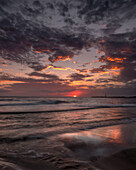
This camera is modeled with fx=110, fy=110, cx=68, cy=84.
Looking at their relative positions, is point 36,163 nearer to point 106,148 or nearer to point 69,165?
point 69,165

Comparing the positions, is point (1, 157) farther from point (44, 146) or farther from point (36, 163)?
point (44, 146)

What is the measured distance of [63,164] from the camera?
287 centimetres

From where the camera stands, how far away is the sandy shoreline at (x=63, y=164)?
2.68m

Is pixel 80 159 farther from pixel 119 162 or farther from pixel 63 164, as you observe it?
pixel 119 162

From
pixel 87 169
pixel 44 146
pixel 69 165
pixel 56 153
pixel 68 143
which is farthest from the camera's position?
pixel 68 143

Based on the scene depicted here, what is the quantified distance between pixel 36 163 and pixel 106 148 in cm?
243

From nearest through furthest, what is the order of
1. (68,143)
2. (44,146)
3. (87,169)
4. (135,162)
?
(87,169) < (135,162) < (44,146) < (68,143)

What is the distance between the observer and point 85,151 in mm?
3693

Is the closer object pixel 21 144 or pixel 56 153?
pixel 56 153

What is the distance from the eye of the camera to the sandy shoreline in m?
2.68

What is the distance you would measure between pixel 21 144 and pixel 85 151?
241 centimetres

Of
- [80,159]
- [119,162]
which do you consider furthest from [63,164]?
[119,162]

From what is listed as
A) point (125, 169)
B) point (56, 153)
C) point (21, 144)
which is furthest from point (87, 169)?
point (21, 144)

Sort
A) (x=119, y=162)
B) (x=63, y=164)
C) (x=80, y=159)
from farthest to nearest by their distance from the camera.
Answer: (x=80, y=159) < (x=119, y=162) < (x=63, y=164)
